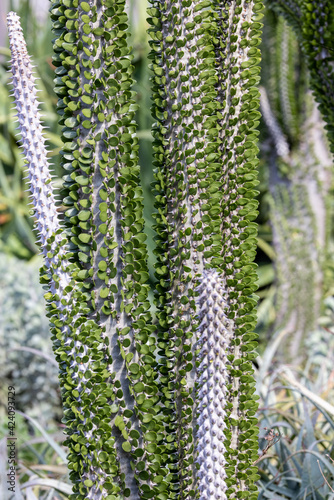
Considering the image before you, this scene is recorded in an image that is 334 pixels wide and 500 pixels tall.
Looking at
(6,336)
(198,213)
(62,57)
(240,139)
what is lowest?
(6,336)

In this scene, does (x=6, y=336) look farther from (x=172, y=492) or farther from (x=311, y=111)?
(x=311, y=111)

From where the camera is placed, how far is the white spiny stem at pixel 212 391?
95cm

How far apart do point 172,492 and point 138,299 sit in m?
0.43

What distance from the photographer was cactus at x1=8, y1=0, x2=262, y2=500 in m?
1.00

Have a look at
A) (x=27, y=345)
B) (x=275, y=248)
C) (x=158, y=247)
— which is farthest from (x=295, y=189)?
(x=158, y=247)

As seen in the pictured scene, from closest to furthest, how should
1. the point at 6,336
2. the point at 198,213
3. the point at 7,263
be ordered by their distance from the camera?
the point at 198,213 → the point at 6,336 → the point at 7,263

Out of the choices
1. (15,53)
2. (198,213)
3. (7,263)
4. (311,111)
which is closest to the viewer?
(15,53)

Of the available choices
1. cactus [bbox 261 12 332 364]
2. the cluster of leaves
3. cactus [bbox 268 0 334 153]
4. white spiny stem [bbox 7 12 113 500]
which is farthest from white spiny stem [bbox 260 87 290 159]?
white spiny stem [bbox 7 12 113 500]

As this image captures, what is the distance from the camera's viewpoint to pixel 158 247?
1.12 metres

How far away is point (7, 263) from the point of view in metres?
3.04

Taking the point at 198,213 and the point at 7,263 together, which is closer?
the point at 198,213

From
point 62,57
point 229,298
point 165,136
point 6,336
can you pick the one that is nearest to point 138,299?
point 229,298

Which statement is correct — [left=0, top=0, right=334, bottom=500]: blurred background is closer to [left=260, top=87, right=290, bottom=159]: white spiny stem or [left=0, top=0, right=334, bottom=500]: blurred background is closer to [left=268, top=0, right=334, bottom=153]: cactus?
[left=260, top=87, right=290, bottom=159]: white spiny stem

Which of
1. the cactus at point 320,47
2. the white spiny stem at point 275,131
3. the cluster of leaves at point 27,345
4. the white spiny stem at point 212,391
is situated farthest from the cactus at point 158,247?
the white spiny stem at point 275,131
